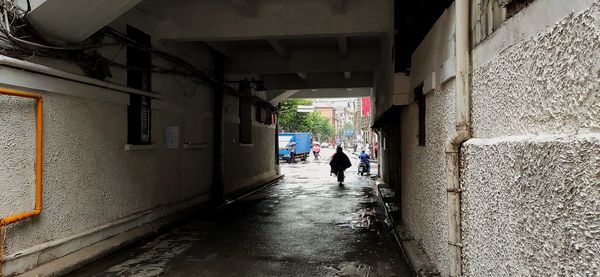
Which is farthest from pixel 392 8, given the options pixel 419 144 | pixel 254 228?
pixel 254 228

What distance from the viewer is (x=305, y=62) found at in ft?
44.0

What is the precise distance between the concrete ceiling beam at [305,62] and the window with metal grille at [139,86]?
192 inches

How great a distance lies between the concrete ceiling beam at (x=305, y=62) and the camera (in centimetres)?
Answer: 1331

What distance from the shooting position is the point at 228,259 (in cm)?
662

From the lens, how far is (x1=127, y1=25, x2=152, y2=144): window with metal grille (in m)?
8.20

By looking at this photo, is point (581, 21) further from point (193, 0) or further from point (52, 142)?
point (193, 0)

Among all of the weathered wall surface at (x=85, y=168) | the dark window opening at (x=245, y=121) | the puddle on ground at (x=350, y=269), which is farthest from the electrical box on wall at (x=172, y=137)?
the dark window opening at (x=245, y=121)

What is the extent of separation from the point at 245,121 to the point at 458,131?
13077 millimetres

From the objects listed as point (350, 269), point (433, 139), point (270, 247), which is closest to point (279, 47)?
point (270, 247)

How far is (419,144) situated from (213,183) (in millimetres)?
7499

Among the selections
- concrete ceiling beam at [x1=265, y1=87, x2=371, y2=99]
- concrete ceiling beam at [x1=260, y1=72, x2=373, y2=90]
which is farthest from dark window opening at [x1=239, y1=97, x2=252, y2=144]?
concrete ceiling beam at [x1=265, y1=87, x2=371, y2=99]

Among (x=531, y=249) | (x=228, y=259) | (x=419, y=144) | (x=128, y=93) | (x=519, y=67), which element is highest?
(x=128, y=93)

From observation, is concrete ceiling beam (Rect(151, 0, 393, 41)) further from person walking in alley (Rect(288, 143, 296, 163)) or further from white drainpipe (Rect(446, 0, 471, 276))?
person walking in alley (Rect(288, 143, 296, 163))

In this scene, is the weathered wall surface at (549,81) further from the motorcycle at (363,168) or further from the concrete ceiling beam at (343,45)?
the motorcycle at (363,168)
